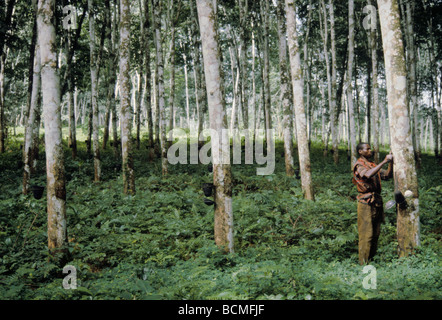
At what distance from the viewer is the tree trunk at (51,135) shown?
198 inches

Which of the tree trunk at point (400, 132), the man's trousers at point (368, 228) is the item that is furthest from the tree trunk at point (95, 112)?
the tree trunk at point (400, 132)

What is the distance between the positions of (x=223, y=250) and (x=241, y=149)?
1482cm

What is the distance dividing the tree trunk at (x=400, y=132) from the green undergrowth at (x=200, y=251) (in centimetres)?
36

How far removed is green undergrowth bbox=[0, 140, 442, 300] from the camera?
374 centimetres

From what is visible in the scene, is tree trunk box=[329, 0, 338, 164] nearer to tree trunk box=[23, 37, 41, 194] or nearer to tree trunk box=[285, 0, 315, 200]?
tree trunk box=[285, 0, 315, 200]

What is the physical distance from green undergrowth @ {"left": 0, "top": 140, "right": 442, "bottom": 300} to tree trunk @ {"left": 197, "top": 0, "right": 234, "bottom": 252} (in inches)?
16.1

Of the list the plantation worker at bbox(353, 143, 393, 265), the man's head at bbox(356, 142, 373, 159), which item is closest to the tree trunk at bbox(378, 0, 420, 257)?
the plantation worker at bbox(353, 143, 393, 265)

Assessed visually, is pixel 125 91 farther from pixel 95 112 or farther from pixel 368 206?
pixel 368 206

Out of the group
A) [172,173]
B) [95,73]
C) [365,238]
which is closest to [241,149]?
[172,173]

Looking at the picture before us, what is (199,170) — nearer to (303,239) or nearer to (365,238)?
(303,239)

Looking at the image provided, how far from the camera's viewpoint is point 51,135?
5062mm

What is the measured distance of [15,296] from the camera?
147 inches

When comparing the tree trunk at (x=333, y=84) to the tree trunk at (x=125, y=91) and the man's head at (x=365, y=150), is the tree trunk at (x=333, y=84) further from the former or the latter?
the man's head at (x=365, y=150)
